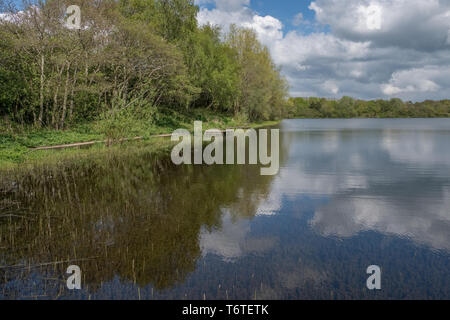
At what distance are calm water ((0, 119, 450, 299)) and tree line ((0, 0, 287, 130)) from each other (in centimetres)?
1344

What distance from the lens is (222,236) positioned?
7160 mm

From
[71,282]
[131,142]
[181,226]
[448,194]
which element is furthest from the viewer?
[131,142]

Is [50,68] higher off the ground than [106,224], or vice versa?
[50,68]

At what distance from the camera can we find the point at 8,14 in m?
24.0

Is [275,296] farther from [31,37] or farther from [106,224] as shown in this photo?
[31,37]

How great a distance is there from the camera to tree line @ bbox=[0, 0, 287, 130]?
23984 mm

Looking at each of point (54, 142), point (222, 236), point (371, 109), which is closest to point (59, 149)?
point (54, 142)

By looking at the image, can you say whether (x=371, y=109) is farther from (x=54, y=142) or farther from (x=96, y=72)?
(x=54, y=142)

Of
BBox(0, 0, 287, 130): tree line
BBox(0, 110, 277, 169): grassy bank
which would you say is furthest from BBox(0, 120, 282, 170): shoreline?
BBox(0, 0, 287, 130): tree line

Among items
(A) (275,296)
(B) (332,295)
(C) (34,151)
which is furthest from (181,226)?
(C) (34,151)

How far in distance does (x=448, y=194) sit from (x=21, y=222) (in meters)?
13.2

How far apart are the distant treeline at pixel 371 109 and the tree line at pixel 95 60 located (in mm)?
146486

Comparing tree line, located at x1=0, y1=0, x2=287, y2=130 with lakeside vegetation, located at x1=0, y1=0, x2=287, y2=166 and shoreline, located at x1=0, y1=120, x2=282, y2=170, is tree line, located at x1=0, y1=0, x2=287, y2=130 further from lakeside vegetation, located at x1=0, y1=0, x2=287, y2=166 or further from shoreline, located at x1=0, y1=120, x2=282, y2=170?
shoreline, located at x1=0, y1=120, x2=282, y2=170

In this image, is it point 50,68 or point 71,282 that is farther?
point 50,68
